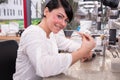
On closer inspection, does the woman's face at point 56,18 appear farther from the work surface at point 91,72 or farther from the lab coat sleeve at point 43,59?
the work surface at point 91,72

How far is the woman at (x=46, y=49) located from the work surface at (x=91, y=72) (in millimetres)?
70

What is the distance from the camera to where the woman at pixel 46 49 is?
3.70 ft

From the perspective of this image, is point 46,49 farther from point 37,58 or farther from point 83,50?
point 83,50

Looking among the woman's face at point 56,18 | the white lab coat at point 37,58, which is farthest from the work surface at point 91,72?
the woman's face at point 56,18

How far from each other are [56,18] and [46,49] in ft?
0.65

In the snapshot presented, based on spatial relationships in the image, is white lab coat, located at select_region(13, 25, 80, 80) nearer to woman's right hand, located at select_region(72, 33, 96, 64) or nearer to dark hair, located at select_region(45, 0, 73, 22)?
woman's right hand, located at select_region(72, 33, 96, 64)

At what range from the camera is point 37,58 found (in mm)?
1128

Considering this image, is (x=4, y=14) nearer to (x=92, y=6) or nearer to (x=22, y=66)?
(x=92, y=6)

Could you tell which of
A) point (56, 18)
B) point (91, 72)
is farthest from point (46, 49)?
point (91, 72)

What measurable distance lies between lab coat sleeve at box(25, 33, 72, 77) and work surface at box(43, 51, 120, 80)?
62mm

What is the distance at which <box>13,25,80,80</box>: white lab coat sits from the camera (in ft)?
3.67

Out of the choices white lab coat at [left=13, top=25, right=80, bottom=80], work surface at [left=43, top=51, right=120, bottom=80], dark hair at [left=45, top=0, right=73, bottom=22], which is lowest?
work surface at [left=43, top=51, right=120, bottom=80]

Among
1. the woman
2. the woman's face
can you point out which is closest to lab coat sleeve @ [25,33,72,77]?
the woman

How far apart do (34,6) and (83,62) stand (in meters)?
1.94
